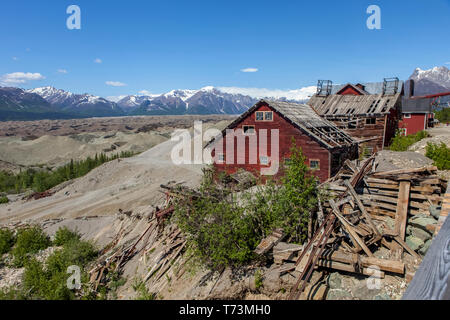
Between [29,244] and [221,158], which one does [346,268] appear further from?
[29,244]

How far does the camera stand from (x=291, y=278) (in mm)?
9055

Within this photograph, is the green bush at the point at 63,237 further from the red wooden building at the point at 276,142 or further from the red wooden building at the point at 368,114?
the red wooden building at the point at 368,114

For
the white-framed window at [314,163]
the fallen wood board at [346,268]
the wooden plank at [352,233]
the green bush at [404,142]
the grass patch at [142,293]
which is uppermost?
the green bush at [404,142]

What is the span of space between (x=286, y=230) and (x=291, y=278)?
2024mm

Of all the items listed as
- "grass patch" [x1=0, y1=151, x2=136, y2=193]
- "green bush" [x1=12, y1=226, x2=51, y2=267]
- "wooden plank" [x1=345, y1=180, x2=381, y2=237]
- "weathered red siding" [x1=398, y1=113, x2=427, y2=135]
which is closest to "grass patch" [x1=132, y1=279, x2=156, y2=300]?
"wooden plank" [x1=345, y1=180, x2=381, y2=237]

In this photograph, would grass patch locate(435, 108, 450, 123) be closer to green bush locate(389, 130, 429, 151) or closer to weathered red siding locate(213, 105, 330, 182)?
green bush locate(389, 130, 429, 151)

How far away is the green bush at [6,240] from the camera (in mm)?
21516

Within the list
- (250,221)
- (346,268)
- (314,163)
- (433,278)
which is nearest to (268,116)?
(314,163)

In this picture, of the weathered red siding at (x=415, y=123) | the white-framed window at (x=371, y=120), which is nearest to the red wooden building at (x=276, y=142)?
the white-framed window at (x=371, y=120)

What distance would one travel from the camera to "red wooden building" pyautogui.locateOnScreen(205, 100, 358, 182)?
2334 centimetres

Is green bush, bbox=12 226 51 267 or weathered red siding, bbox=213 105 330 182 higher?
weathered red siding, bbox=213 105 330 182

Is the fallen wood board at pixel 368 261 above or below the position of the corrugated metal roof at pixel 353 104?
below

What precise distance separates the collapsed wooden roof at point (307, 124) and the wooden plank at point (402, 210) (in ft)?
38.7
